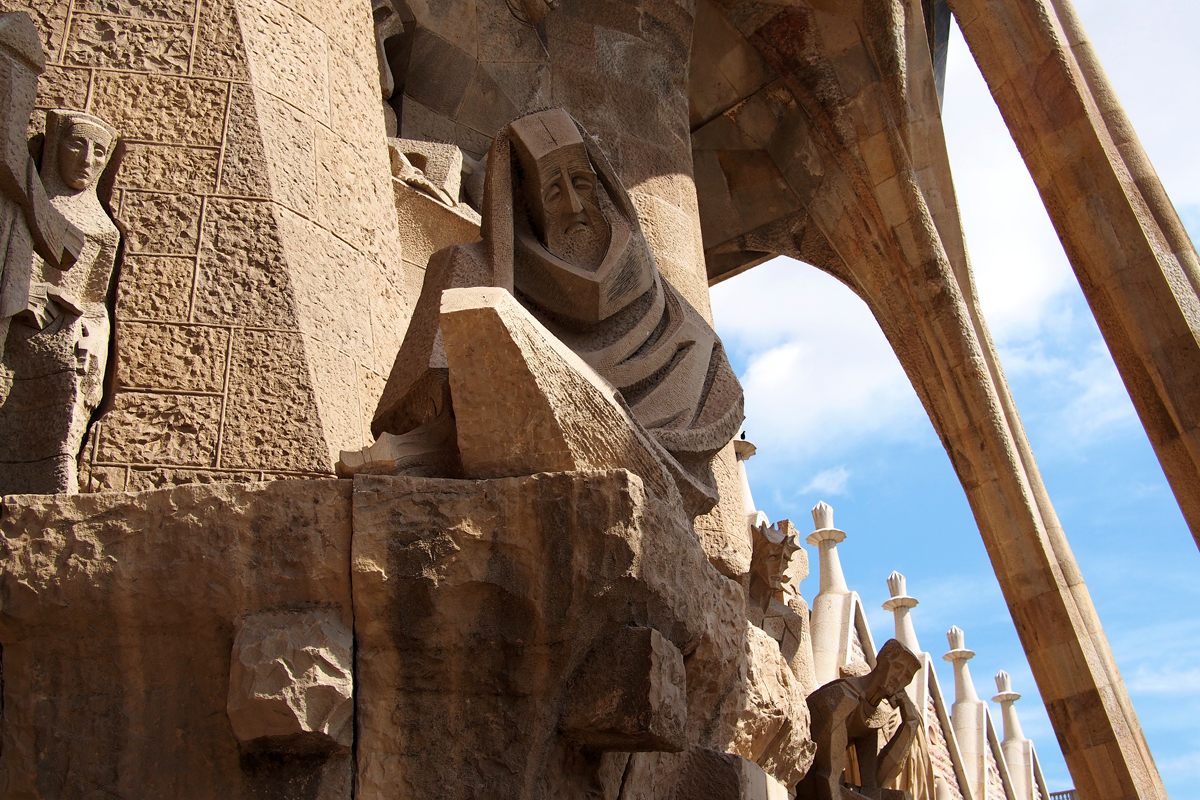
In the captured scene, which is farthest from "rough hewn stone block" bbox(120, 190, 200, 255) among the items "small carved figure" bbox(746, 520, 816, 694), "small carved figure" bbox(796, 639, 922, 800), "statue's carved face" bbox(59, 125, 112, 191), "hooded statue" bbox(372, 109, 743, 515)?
"small carved figure" bbox(746, 520, 816, 694)

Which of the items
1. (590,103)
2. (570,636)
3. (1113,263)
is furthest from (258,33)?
(1113,263)

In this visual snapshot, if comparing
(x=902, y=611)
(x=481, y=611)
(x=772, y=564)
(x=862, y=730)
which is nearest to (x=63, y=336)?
(x=481, y=611)

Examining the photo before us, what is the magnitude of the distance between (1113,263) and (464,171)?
3.64m

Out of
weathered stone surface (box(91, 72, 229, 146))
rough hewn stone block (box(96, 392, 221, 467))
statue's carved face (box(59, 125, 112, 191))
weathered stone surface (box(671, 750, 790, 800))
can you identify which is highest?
weathered stone surface (box(91, 72, 229, 146))

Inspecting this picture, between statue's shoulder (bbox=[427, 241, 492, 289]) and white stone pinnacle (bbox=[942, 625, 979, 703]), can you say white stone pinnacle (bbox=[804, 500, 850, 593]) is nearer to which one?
white stone pinnacle (bbox=[942, 625, 979, 703])

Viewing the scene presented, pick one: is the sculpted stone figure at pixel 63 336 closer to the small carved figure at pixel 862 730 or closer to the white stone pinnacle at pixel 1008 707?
the small carved figure at pixel 862 730

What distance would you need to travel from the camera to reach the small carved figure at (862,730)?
19.7ft

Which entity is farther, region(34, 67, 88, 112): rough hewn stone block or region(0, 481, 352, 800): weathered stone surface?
region(34, 67, 88, 112): rough hewn stone block

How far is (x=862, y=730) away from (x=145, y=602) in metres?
5.89

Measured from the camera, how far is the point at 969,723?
523 inches

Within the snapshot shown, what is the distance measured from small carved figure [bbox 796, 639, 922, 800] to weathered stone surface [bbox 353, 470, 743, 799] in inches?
163

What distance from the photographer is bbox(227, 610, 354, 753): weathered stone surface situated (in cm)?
204

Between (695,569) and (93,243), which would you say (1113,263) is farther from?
(93,243)

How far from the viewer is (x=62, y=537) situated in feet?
7.12
